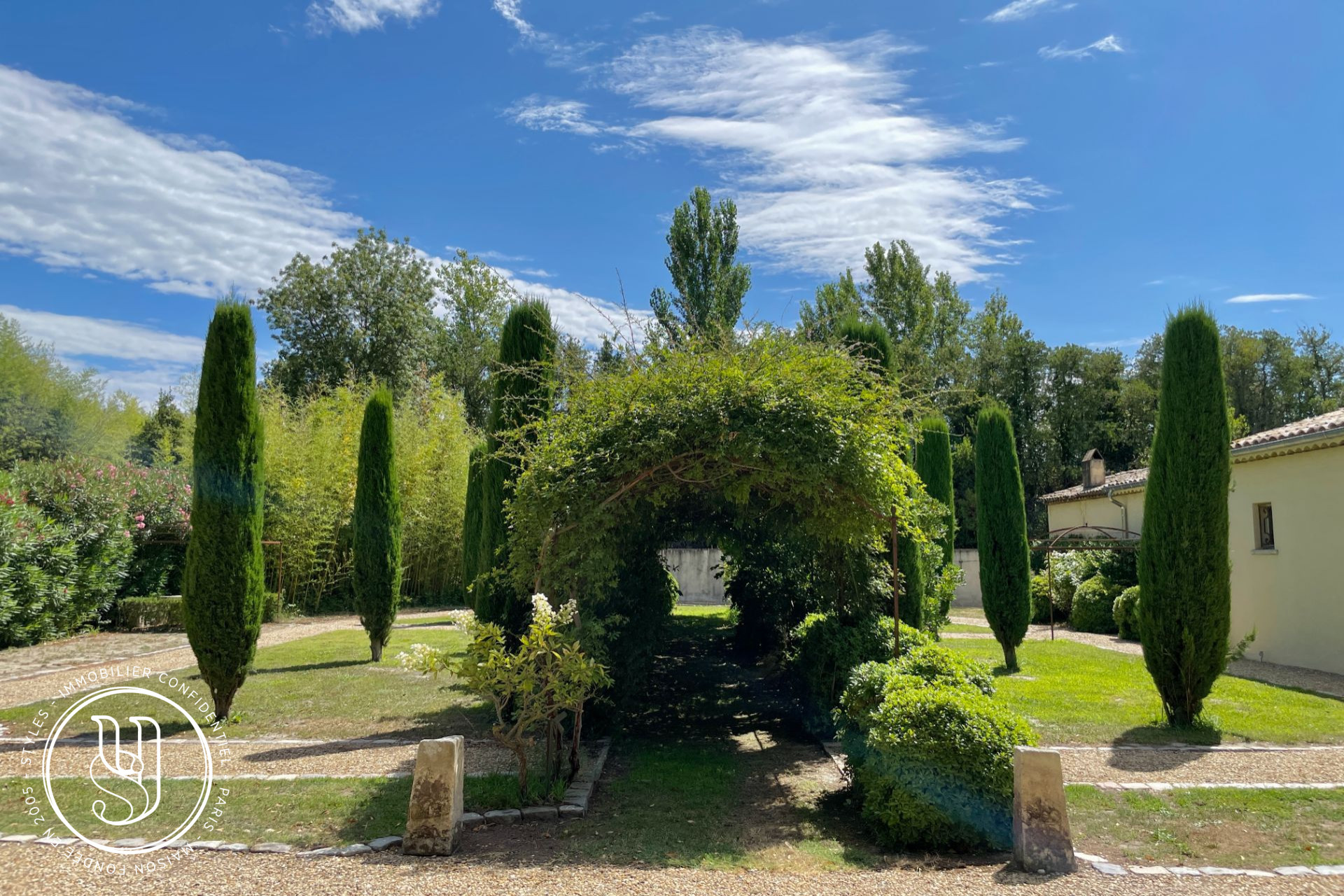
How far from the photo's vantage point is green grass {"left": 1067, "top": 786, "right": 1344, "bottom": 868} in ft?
15.7

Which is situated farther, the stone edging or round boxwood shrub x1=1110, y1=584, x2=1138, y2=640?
round boxwood shrub x1=1110, y1=584, x2=1138, y2=640

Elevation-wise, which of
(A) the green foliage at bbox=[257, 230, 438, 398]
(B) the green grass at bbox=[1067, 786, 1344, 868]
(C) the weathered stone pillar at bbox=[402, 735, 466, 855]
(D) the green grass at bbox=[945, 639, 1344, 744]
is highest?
(A) the green foliage at bbox=[257, 230, 438, 398]

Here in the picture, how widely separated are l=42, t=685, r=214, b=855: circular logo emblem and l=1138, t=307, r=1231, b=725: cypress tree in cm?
878

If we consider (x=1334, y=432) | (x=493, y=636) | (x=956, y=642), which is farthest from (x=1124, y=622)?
(x=493, y=636)

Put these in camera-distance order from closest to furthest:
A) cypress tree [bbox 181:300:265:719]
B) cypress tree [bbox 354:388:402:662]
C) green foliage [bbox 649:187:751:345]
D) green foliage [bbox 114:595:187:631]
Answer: cypress tree [bbox 181:300:265:719]
cypress tree [bbox 354:388:402:662]
green foliage [bbox 114:595:187:631]
green foliage [bbox 649:187:751:345]

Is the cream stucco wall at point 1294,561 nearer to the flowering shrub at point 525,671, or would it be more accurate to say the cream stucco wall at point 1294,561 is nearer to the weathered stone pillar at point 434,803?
the flowering shrub at point 525,671

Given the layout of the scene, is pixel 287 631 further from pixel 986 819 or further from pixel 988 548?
pixel 986 819

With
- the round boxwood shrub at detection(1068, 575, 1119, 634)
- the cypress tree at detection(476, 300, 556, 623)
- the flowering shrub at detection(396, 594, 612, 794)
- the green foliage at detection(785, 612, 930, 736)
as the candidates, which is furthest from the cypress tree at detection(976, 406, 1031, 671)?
the flowering shrub at detection(396, 594, 612, 794)

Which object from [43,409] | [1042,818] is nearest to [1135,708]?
[1042,818]

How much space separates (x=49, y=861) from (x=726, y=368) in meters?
5.39

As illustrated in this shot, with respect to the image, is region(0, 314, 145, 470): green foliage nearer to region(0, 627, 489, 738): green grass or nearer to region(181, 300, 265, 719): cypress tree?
region(0, 627, 489, 738): green grass

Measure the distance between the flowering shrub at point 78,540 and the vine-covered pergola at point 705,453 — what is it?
11.8 meters

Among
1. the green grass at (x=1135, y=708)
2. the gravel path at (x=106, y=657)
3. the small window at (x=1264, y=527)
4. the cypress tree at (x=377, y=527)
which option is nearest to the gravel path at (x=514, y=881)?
the green grass at (x=1135, y=708)

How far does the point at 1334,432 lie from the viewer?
1123 centimetres
